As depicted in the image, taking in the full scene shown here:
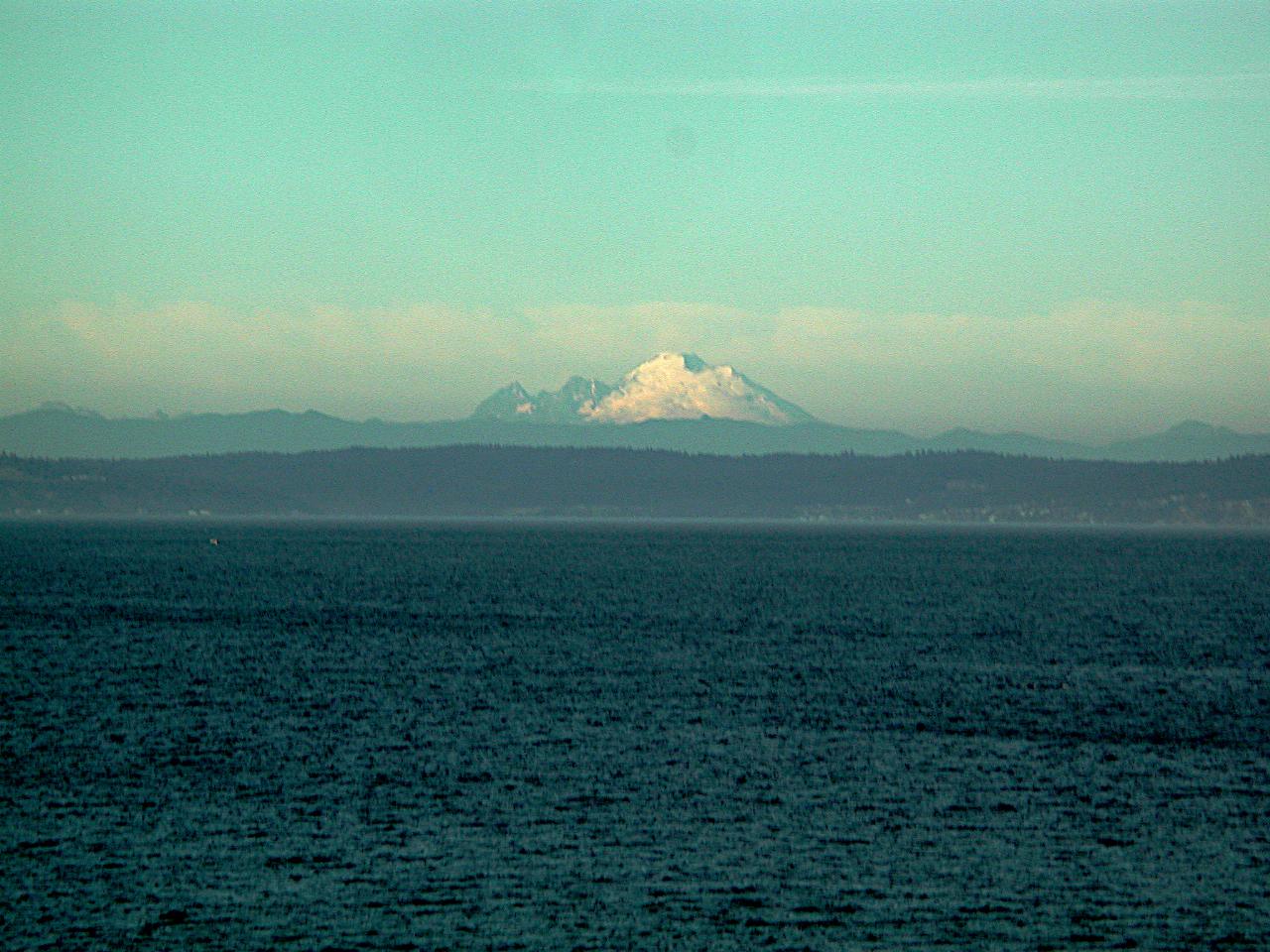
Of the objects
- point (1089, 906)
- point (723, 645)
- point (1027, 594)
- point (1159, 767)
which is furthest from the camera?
point (1027, 594)

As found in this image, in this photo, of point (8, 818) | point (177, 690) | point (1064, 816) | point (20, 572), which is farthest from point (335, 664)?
point (20, 572)

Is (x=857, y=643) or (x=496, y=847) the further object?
(x=857, y=643)

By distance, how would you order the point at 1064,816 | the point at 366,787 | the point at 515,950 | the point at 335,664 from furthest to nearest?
the point at 335,664 < the point at 366,787 < the point at 1064,816 < the point at 515,950

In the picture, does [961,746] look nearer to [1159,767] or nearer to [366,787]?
[1159,767]

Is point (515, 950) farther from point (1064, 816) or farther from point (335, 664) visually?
point (335, 664)

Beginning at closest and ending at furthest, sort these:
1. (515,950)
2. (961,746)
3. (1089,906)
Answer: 1. (515,950)
2. (1089,906)
3. (961,746)

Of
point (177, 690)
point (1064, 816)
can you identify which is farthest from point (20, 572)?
point (1064, 816)
